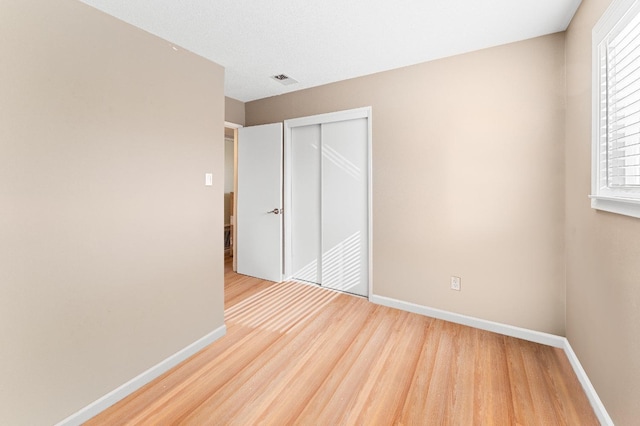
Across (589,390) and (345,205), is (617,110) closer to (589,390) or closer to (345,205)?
(589,390)

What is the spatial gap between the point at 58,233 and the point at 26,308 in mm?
378

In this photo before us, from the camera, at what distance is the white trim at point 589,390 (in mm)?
1465

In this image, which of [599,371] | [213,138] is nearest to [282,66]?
[213,138]

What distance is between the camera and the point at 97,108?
5.35 ft

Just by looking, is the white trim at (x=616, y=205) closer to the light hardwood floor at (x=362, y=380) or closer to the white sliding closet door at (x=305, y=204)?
the light hardwood floor at (x=362, y=380)

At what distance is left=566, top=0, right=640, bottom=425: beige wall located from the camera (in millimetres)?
1268

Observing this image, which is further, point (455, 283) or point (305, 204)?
point (305, 204)

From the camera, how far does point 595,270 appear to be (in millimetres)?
1639

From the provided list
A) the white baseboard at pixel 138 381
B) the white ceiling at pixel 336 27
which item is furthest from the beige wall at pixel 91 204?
the white ceiling at pixel 336 27

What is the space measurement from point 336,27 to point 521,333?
2.82 m

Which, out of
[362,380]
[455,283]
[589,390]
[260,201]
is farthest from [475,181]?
[260,201]

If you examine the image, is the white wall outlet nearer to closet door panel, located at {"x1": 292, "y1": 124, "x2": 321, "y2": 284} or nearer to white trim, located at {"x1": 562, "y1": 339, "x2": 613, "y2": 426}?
white trim, located at {"x1": 562, "y1": 339, "x2": 613, "y2": 426}

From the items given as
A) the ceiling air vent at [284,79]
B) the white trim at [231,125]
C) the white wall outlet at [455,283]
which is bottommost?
the white wall outlet at [455,283]

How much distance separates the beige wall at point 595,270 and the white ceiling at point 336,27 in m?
0.42
